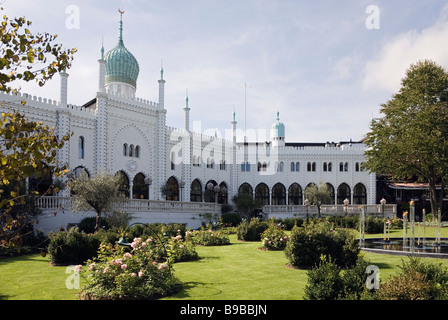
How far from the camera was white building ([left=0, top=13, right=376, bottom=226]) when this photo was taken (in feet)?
115

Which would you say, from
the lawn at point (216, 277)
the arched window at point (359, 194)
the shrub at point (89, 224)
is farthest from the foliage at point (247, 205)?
the lawn at point (216, 277)

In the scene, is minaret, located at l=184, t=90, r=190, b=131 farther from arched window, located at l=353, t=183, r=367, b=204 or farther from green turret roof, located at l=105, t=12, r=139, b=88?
arched window, located at l=353, t=183, r=367, b=204

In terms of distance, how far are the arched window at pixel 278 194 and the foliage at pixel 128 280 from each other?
143 feet

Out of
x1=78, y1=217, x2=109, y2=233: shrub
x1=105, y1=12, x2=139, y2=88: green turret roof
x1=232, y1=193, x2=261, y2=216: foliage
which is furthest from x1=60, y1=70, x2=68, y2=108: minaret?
x1=232, y1=193, x2=261, y2=216: foliage

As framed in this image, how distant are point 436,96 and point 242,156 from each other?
23391 millimetres

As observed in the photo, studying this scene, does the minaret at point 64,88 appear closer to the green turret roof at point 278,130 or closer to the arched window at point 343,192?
the green turret roof at point 278,130

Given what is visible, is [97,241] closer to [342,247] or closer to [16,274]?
[16,274]

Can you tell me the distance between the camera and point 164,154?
4262cm

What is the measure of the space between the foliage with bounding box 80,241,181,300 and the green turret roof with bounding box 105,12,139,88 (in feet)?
105

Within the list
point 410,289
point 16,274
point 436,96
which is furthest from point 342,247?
point 436,96

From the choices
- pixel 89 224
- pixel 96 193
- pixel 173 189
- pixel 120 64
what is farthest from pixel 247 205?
pixel 96 193

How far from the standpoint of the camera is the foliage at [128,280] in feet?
34.9

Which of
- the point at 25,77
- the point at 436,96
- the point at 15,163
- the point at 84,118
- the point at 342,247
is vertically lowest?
the point at 342,247
